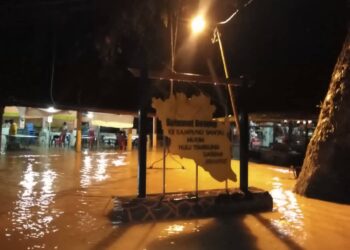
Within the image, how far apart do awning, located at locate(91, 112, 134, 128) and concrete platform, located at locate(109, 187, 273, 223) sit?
20497 millimetres

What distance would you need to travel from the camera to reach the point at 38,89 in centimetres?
2030

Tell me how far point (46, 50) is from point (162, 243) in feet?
48.3

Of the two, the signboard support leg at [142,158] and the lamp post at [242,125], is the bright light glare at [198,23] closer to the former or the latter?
the lamp post at [242,125]

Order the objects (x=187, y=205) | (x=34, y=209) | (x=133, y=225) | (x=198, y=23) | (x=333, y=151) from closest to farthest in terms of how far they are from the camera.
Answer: (x=133, y=225) < (x=187, y=205) < (x=34, y=209) < (x=198, y=23) < (x=333, y=151)

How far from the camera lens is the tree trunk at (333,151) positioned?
31.8ft

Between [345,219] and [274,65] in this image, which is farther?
[274,65]

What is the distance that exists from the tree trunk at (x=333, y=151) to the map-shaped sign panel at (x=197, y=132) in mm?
2835

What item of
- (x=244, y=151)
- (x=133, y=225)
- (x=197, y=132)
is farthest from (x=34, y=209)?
(x=244, y=151)

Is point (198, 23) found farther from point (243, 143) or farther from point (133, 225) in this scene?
point (133, 225)

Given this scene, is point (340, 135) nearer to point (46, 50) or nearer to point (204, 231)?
point (204, 231)

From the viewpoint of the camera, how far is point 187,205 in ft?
25.3

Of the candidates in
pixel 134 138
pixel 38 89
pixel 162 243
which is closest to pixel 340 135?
pixel 162 243

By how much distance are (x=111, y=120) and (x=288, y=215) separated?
70.0ft

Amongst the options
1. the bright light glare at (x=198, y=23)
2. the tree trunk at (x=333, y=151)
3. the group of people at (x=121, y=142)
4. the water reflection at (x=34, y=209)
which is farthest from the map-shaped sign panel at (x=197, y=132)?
the group of people at (x=121, y=142)
